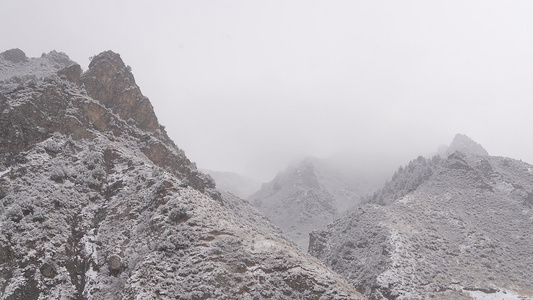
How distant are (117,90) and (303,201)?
389 ft

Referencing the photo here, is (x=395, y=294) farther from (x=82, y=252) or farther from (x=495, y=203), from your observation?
(x=495, y=203)

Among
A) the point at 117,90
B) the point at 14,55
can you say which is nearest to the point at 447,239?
the point at 117,90

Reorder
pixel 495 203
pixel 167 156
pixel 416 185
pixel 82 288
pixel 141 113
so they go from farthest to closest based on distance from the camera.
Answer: pixel 416 185 → pixel 495 203 → pixel 141 113 → pixel 167 156 → pixel 82 288

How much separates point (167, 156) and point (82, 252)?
963 inches

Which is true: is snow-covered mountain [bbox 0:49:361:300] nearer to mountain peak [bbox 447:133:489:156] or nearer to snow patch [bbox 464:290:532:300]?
snow patch [bbox 464:290:532:300]

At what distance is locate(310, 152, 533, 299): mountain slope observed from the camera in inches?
1698

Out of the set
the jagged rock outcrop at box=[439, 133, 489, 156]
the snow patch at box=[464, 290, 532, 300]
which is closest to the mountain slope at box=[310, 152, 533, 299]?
the snow patch at box=[464, 290, 532, 300]

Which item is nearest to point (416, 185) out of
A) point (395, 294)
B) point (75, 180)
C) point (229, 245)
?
point (395, 294)

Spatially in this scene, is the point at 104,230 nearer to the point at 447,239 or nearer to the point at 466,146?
the point at 447,239

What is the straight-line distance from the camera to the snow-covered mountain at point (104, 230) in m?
21.8

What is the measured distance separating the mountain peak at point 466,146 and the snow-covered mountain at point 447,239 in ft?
206

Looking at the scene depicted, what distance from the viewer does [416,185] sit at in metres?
86.1

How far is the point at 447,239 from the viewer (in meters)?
55.0

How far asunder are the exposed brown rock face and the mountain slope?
4189 cm
